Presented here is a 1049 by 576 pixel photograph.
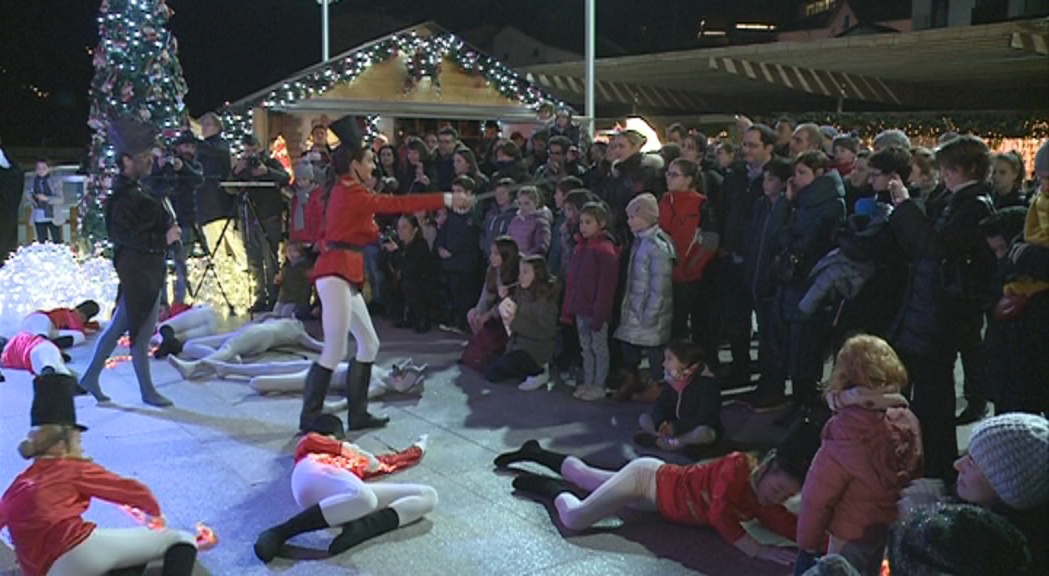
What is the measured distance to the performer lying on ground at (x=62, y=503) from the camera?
139 inches

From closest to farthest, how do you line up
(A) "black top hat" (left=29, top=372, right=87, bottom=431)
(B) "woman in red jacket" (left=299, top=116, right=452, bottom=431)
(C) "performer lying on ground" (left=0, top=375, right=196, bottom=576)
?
(C) "performer lying on ground" (left=0, top=375, right=196, bottom=576) → (A) "black top hat" (left=29, top=372, right=87, bottom=431) → (B) "woman in red jacket" (left=299, top=116, right=452, bottom=431)

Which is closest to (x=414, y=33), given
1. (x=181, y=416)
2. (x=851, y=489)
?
(x=181, y=416)

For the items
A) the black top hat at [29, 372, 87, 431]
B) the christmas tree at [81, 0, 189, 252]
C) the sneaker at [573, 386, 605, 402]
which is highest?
the christmas tree at [81, 0, 189, 252]

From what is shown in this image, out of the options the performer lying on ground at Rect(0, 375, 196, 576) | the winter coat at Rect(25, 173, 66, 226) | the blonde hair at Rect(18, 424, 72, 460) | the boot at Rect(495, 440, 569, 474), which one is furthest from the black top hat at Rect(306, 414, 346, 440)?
the winter coat at Rect(25, 173, 66, 226)

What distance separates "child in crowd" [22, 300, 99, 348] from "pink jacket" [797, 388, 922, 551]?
7319 millimetres

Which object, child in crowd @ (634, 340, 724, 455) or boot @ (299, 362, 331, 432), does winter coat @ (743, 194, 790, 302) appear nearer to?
child in crowd @ (634, 340, 724, 455)

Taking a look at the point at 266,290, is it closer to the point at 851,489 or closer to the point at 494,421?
the point at 494,421

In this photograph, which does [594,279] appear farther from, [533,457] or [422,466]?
[422,466]

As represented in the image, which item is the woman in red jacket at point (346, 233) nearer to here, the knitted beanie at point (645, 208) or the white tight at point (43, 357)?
the knitted beanie at point (645, 208)

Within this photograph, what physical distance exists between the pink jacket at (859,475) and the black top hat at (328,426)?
322 centimetres

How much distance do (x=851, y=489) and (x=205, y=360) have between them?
18.6 ft

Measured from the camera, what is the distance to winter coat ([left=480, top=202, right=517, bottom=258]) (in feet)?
28.9

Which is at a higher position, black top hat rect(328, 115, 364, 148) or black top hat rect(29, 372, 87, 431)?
black top hat rect(328, 115, 364, 148)

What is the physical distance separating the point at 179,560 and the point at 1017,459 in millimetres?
3167
